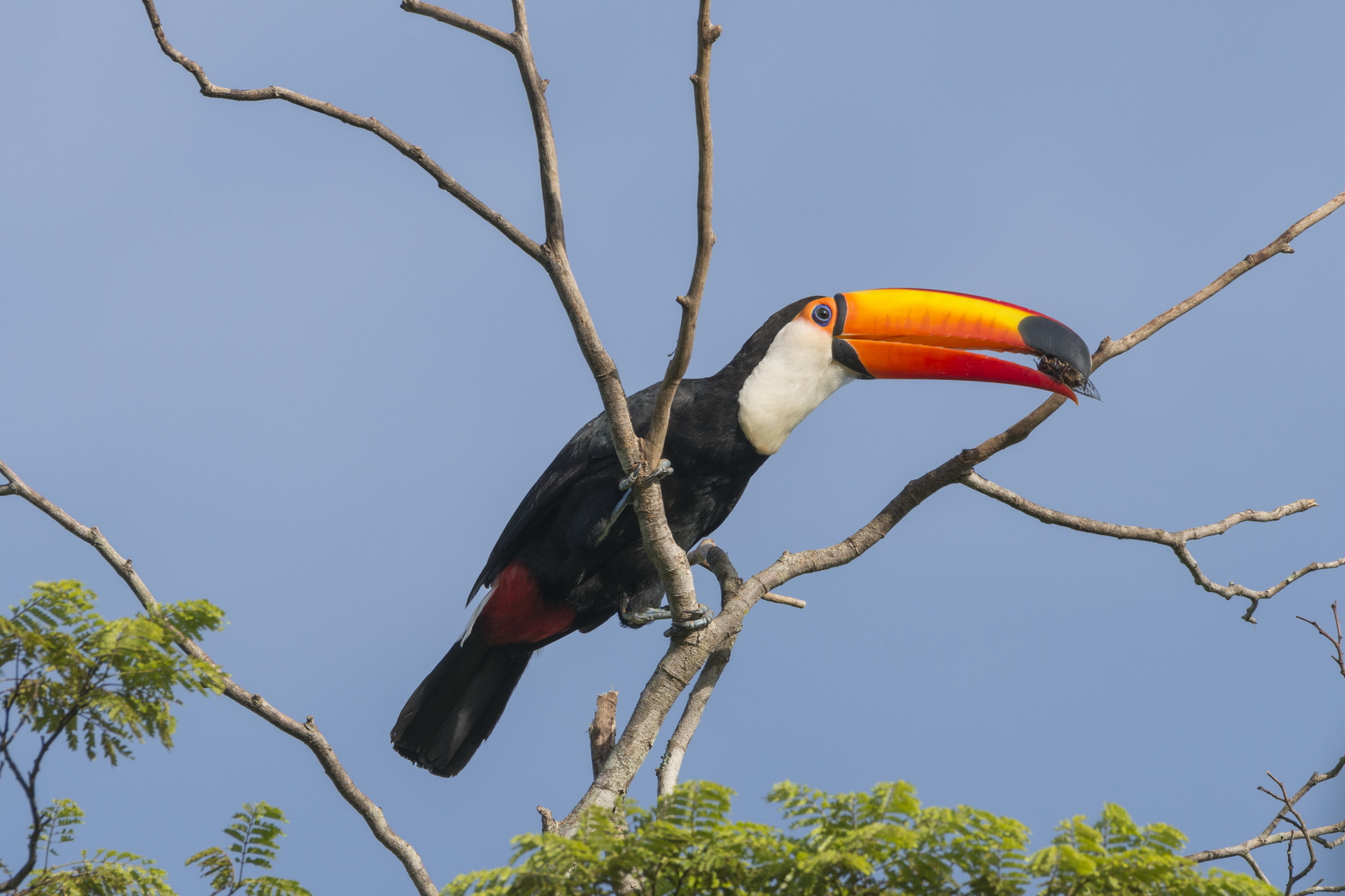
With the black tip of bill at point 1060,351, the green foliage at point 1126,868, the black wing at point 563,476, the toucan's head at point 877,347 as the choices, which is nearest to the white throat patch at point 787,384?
the toucan's head at point 877,347

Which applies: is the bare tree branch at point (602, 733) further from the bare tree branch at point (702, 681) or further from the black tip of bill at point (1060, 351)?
the black tip of bill at point (1060, 351)

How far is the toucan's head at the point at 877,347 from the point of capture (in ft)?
19.1

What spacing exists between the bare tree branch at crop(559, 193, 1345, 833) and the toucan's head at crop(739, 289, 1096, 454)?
0.42 meters

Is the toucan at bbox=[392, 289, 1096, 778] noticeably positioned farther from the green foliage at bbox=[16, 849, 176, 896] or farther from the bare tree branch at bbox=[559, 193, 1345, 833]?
the green foliage at bbox=[16, 849, 176, 896]

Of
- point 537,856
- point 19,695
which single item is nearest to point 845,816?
point 537,856

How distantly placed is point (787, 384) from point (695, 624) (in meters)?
1.43

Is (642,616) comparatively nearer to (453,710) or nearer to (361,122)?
(453,710)

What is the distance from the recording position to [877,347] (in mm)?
6102

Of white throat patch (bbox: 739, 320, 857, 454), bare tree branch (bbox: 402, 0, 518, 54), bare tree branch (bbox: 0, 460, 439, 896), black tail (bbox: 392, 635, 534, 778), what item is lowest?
bare tree branch (bbox: 0, 460, 439, 896)

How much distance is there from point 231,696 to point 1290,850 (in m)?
4.30

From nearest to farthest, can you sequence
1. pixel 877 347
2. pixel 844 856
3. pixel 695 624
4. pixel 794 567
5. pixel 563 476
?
1. pixel 844 856
2. pixel 695 624
3. pixel 794 567
4. pixel 563 476
5. pixel 877 347

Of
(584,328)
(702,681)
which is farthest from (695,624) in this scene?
(584,328)

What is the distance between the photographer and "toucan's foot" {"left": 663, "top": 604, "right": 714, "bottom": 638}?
5.18 metres

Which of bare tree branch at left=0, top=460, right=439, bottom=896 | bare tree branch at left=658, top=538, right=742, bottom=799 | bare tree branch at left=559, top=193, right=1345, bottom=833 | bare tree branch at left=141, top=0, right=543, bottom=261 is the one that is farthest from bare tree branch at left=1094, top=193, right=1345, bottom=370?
bare tree branch at left=0, top=460, right=439, bottom=896
